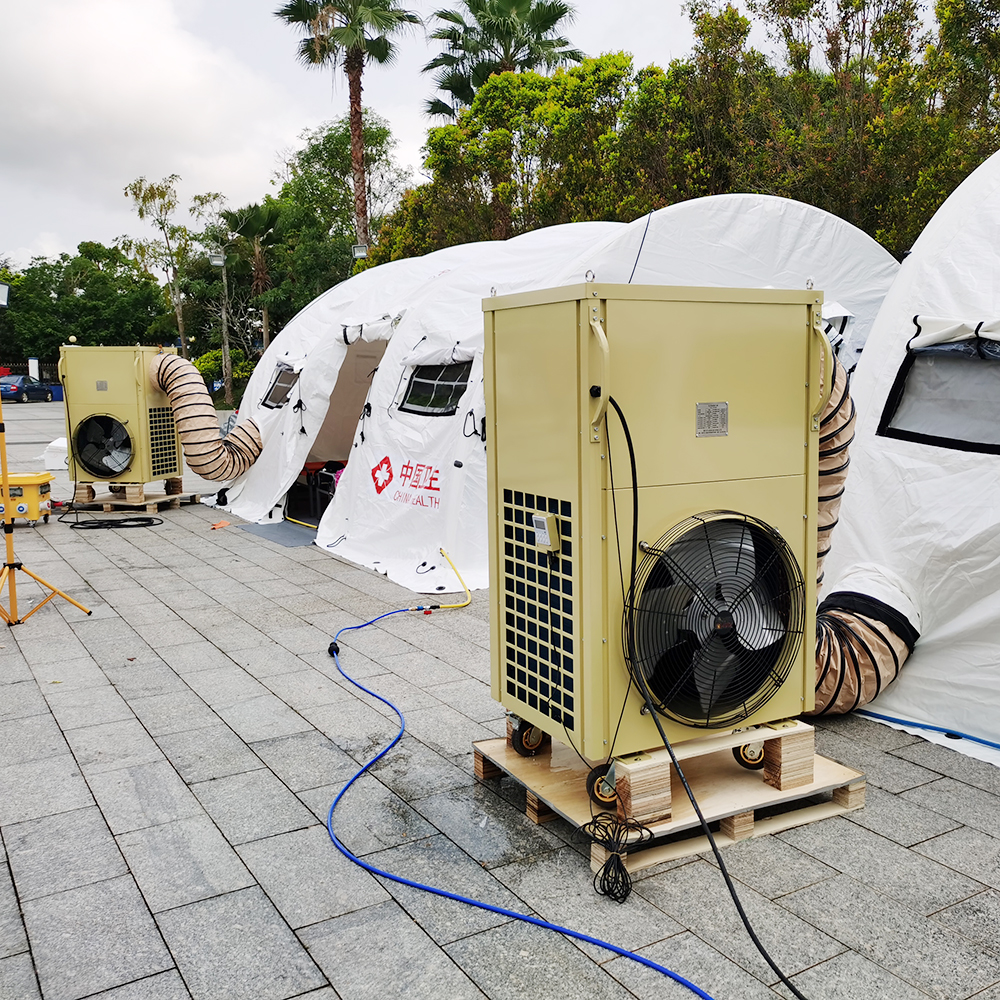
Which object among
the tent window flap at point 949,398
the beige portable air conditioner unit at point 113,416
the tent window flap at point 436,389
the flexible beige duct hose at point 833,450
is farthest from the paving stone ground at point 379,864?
the beige portable air conditioner unit at point 113,416

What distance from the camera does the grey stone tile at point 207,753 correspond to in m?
4.35

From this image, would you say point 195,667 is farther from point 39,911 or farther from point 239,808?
point 39,911

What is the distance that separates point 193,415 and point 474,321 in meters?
4.15

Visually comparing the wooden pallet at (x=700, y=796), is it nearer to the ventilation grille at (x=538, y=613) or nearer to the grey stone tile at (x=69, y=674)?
the ventilation grille at (x=538, y=613)

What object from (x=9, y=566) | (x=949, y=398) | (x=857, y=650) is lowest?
(x=857, y=650)

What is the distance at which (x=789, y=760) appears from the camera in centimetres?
374

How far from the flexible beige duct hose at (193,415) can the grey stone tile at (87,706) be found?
6427 millimetres

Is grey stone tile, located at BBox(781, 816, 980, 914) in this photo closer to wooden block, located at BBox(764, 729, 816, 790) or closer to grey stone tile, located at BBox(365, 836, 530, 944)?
wooden block, located at BBox(764, 729, 816, 790)

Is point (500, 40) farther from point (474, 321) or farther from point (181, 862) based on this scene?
point (181, 862)

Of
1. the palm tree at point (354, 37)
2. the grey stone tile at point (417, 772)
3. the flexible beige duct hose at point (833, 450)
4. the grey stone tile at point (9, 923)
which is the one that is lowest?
the grey stone tile at point (417, 772)

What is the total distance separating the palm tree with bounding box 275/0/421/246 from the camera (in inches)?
907

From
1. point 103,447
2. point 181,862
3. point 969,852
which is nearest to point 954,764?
point 969,852

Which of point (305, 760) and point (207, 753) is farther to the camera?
point (207, 753)

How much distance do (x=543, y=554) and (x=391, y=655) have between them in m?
2.86
